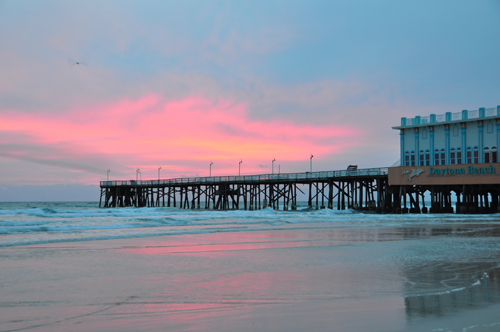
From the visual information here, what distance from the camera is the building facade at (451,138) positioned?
39094mm

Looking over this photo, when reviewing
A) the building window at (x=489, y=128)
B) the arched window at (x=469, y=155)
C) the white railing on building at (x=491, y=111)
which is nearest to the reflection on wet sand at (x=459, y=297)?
the arched window at (x=469, y=155)

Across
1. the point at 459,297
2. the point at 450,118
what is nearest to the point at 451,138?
the point at 450,118

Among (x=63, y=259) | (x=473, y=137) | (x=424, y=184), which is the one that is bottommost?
(x=63, y=259)

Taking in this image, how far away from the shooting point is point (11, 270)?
9.70m

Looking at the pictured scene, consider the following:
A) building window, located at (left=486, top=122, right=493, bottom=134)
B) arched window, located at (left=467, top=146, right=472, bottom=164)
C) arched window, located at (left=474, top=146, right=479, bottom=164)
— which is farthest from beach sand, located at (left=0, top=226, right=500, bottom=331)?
building window, located at (left=486, top=122, right=493, bottom=134)

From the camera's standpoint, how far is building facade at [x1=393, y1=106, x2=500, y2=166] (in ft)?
128

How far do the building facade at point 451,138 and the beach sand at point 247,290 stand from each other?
29761mm

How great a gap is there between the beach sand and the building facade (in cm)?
2976

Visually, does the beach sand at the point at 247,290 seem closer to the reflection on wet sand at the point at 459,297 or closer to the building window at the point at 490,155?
the reflection on wet sand at the point at 459,297

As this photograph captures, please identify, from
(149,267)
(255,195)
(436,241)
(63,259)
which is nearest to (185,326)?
(149,267)

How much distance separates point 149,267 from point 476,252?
968 centimetres

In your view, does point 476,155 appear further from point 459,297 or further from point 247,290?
point 247,290

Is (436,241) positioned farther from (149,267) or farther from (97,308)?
(97,308)

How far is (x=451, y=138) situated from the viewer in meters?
41.5
